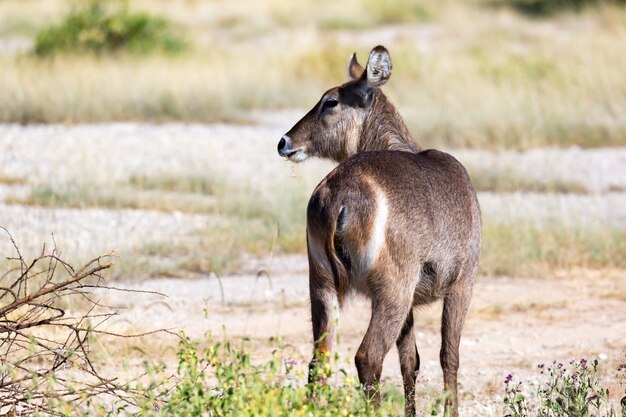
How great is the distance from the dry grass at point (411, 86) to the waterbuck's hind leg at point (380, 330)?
1088 cm

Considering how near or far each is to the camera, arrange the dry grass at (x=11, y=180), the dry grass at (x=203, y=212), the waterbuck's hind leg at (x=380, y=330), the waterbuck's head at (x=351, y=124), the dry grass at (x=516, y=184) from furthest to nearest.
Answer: the dry grass at (x=11, y=180)
the dry grass at (x=516, y=184)
the dry grass at (x=203, y=212)
the waterbuck's head at (x=351, y=124)
the waterbuck's hind leg at (x=380, y=330)

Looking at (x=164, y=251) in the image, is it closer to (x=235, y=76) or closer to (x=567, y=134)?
(x=567, y=134)

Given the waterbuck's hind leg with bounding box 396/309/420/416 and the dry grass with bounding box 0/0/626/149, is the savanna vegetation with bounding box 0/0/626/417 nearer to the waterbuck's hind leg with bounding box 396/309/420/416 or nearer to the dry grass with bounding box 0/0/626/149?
the dry grass with bounding box 0/0/626/149

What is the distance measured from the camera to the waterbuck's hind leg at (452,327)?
20.1 feet

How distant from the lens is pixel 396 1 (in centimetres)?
3622

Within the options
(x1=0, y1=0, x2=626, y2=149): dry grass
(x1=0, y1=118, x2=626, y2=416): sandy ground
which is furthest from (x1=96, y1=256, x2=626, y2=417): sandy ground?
(x1=0, y1=0, x2=626, y2=149): dry grass

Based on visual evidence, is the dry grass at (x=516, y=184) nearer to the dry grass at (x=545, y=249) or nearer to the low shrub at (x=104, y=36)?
the dry grass at (x=545, y=249)

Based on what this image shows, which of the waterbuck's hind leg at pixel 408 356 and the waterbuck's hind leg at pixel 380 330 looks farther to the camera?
the waterbuck's hind leg at pixel 408 356

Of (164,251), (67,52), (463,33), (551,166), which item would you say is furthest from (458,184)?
(463,33)

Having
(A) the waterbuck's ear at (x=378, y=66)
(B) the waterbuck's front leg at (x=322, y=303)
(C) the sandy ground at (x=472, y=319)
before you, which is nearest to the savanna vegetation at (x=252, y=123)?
(C) the sandy ground at (x=472, y=319)

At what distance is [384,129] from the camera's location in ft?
23.9

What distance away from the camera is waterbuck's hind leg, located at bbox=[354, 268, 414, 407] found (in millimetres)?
5367

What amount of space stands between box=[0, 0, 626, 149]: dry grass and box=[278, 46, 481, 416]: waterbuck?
33.1ft

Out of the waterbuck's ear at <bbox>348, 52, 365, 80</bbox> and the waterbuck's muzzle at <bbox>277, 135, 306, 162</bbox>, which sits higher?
the waterbuck's ear at <bbox>348, 52, 365, 80</bbox>
